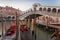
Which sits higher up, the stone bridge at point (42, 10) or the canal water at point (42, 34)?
the stone bridge at point (42, 10)

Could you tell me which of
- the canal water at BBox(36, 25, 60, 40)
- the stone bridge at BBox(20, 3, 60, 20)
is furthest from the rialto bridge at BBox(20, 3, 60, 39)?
the canal water at BBox(36, 25, 60, 40)

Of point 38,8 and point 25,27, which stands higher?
point 38,8

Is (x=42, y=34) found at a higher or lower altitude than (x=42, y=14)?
lower

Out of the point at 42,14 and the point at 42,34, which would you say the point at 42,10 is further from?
the point at 42,34

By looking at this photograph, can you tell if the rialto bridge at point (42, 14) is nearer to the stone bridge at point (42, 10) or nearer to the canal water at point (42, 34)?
the stone bridge at point (42, 10)

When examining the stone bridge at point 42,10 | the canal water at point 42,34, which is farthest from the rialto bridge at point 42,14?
the canal water at point 42,34

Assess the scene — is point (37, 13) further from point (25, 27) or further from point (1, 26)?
point (1, 26)

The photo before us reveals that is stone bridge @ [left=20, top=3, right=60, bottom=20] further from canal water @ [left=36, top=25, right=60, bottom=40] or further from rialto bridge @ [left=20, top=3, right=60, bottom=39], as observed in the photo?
canal water @ [left=36, top=25, right=60, bottom=40]

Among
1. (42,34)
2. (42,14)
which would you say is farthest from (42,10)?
(42,34)

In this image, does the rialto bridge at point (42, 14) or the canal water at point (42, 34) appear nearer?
the rialto bridge at point (42, 14)

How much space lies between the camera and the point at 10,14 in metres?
2.82

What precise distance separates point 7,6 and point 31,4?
39 cm

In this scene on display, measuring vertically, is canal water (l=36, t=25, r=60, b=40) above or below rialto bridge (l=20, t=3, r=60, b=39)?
below

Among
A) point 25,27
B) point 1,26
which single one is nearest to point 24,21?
point 25,27
